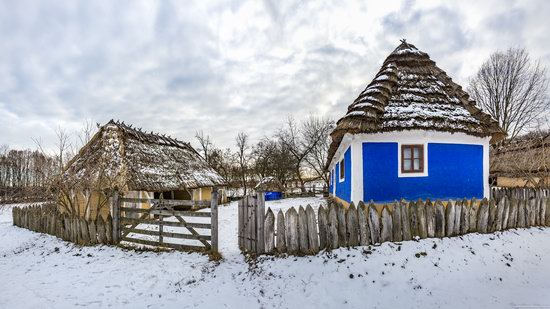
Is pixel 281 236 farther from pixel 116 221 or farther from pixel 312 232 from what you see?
pixel 116 221

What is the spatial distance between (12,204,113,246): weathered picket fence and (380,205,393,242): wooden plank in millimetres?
7548

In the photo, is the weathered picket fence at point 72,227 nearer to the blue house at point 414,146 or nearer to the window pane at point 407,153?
the blue house at point 414,146

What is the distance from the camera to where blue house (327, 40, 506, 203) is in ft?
29.1

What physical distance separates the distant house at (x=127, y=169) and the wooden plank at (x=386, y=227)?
9213mm

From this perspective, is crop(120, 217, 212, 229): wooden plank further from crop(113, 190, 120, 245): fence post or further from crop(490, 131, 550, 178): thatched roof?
crop(490, 131, 550, 178): thatched roof

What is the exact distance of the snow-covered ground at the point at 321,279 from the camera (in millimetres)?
4668

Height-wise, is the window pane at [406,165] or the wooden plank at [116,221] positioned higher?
the window pane at [406,165]

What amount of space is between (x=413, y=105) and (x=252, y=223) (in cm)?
711

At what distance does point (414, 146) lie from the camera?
365 inches

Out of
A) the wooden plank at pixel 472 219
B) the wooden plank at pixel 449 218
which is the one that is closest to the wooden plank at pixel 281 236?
the wooden plank at pixel 449 218

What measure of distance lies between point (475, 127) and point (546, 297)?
6062 mm

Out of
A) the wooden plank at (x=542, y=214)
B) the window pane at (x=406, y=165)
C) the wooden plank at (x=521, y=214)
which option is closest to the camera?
the wooden plank at (x=521, y=214)

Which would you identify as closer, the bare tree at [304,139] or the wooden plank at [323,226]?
the wooden plank at [323,226]

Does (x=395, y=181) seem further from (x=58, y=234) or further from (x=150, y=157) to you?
(x=150, y=157)
